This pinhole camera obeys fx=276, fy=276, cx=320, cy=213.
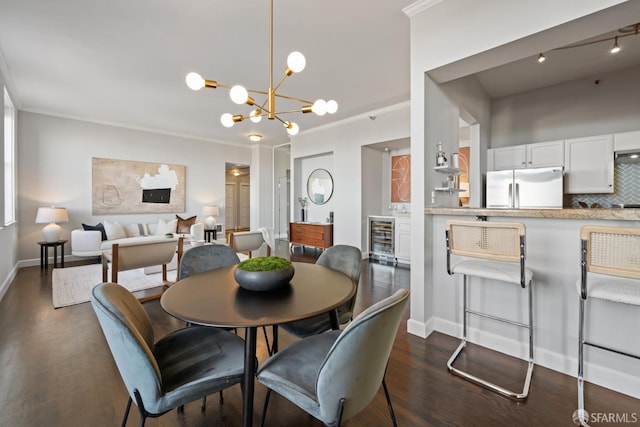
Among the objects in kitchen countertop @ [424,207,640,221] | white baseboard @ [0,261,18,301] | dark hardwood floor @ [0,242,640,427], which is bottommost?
dark hardwood floor @ [0,242,640,427]

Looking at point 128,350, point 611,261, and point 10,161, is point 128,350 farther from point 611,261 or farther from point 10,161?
point 10,161

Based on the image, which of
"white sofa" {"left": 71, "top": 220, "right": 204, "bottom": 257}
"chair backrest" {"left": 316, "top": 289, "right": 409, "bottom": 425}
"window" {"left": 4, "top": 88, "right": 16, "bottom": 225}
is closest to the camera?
"chair backrest" {"left": 316, "top": 289, "right": 409, "bottom": 425}

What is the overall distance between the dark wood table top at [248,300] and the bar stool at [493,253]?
96 centimetres

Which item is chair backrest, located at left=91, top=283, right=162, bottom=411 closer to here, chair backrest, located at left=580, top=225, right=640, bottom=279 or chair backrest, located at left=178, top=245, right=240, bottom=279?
chair backrest, located at left=178, top=245, right=240, bottom=279

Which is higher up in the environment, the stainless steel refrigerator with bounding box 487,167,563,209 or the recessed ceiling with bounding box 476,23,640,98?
the recessed ceiling with bounding box 476,23,640,98

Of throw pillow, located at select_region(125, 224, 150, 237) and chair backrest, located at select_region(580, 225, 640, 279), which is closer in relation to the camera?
chair backrest, located at select_region(580, 225, 640, 279)

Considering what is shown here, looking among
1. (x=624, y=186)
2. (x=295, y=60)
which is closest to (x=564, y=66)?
(x=624, y=186)

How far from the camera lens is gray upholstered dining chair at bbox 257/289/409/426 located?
0.91m

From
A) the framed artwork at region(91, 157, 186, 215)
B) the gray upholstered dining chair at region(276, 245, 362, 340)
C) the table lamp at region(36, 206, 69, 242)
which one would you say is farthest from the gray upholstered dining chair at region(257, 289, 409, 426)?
the framed artwork at region(91, 157, 186, 215)

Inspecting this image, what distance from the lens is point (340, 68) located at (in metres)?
3.59

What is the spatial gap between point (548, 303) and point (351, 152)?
4328 mm

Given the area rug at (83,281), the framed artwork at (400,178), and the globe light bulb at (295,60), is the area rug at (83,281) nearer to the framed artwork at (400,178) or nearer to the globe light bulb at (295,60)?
the globe light bulb at (295,60)

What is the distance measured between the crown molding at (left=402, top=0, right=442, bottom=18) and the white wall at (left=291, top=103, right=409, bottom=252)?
97.4 inches

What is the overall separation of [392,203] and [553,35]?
4.11 metres
